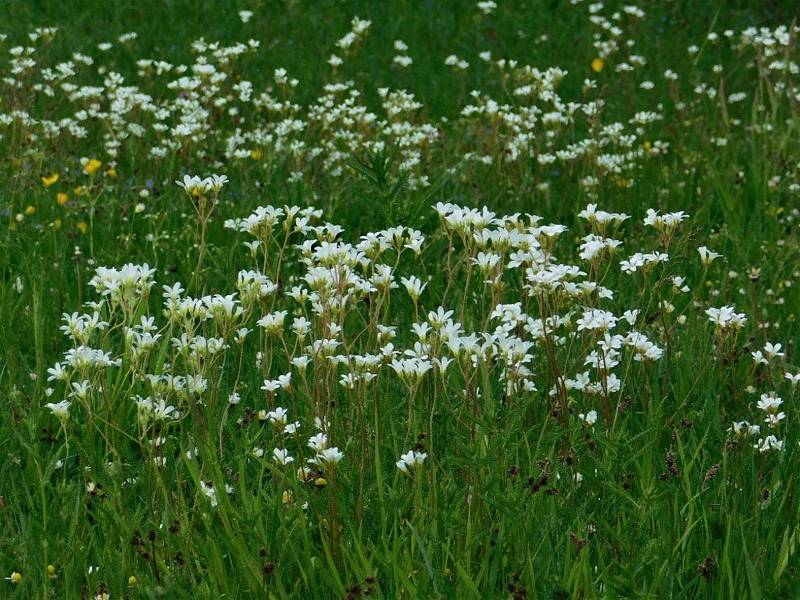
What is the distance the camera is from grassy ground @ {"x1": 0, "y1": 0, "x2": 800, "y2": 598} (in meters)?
2.51

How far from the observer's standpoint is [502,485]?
8.61ft

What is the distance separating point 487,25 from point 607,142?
2932mm

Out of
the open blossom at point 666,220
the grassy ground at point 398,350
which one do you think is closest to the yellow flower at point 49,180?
the grassy ground at point 398,350

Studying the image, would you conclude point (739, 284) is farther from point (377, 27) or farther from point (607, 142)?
point (377, 27)

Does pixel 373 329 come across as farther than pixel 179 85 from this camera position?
No

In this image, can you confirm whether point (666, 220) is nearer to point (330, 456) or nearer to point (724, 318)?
point (724, 318)

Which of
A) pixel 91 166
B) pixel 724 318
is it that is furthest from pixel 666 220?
pixel 91 166

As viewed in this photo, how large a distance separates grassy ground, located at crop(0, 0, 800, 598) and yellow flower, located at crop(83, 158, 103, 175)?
7 centimetres

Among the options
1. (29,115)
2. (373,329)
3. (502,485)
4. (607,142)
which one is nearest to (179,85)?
(29,115)

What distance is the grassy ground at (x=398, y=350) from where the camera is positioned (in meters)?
2.51

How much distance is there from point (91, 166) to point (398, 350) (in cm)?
272

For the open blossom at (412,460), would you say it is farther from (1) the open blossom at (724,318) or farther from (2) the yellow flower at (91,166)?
(2) the yellow flower at (91,166)

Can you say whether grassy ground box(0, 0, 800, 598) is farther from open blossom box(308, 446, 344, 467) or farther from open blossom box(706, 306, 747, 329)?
open blossom box(706, 306, 747, 329)

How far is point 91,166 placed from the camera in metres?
5.44
